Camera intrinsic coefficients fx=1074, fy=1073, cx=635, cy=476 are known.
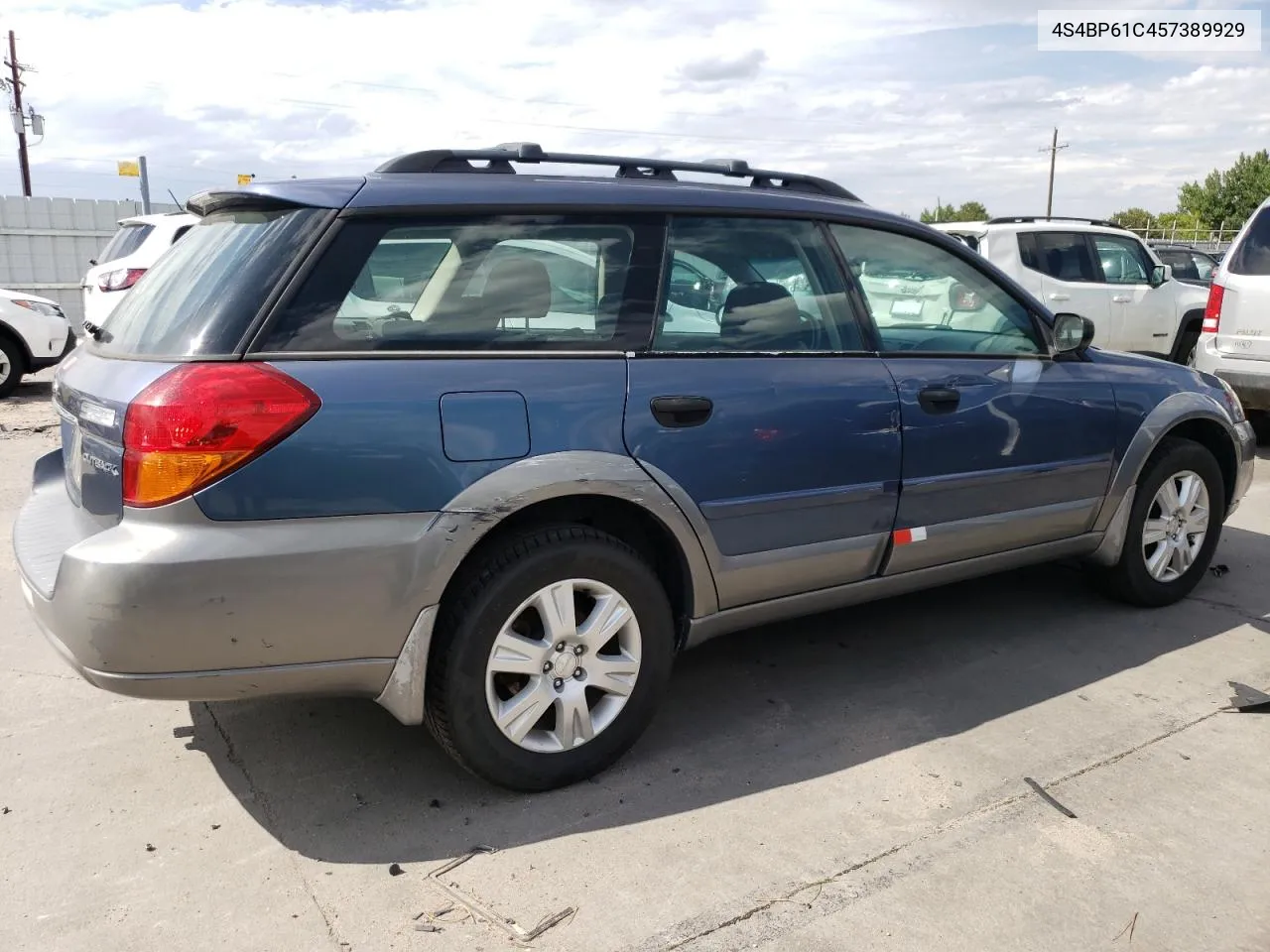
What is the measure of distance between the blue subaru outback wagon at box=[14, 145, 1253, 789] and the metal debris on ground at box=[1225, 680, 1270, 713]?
0.94 meters

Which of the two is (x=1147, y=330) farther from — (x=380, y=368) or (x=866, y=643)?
(x=380, y=368)

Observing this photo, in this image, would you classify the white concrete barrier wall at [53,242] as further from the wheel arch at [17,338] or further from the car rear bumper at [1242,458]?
the car rear bumper at [1242,458]

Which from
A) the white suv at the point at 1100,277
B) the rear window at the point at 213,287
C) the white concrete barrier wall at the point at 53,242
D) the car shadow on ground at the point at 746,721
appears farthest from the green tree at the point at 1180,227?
the rear window at the point at 213,287

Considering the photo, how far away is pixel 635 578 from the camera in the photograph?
3047mm

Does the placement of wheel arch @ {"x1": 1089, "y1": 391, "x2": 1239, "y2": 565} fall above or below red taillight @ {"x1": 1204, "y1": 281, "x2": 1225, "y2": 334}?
below

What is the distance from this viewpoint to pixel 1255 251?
303 inches

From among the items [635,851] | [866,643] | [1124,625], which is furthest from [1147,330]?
[635,851]

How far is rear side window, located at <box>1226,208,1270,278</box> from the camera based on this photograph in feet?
25.0

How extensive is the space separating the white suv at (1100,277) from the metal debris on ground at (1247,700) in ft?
21.1

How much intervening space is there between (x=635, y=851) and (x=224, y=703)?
5.28ft

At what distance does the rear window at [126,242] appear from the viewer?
10391 mm

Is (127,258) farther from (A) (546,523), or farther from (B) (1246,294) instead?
(B) (1246,294)

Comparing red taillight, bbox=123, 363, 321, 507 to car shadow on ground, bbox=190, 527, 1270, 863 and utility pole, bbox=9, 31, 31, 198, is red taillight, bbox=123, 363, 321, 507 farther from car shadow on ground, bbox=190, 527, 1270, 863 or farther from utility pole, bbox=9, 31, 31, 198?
utility pole, bbox=9, 31, 31, 198

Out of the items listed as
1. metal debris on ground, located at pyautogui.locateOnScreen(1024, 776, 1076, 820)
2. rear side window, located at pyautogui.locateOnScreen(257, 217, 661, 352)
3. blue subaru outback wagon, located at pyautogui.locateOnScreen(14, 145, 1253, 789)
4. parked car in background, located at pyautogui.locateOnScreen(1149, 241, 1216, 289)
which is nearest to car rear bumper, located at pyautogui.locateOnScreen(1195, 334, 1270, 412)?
blue subaru outback wagon, located at pyautogui.locateOnScreen(14, 145, 1253, 789)
